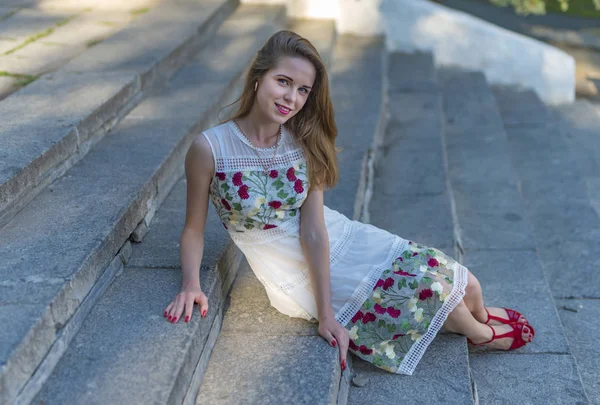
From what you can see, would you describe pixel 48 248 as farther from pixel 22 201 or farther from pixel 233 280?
pixel 233 280

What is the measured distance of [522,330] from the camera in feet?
→ 8.70

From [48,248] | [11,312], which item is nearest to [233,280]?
[48,248]

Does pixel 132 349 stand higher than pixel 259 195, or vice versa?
pixel 259 195

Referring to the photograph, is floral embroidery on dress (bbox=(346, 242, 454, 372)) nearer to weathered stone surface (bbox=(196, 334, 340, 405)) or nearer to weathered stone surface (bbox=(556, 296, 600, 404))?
A: weathered stone surface (bbox=(196, 334, 340, 405))

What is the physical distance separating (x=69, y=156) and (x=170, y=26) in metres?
1.88

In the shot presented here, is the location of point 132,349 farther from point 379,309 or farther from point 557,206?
point 557,206

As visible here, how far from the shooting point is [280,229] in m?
2.39

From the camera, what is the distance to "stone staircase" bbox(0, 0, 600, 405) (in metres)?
1.99

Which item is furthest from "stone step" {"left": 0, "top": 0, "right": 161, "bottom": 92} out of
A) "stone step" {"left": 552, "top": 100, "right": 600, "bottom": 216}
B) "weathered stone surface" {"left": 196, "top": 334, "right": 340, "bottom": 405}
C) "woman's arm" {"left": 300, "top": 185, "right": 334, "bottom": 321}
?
"stone step" {"left": 552, "top": 100, "right": 600, "bottom": 216}

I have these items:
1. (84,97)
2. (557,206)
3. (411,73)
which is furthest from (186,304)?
(411,73)

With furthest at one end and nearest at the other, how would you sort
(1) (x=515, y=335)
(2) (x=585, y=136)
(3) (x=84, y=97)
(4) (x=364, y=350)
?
(2) (x=585, y=136)
(3) (x=84, y=97)
(1) (x=515, y=335)
(4) (x=364, y=350)

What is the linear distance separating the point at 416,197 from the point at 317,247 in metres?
1.43

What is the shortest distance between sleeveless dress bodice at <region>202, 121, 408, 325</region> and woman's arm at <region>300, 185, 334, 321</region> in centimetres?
3

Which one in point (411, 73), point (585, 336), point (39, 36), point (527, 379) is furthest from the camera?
point (411, 73)
